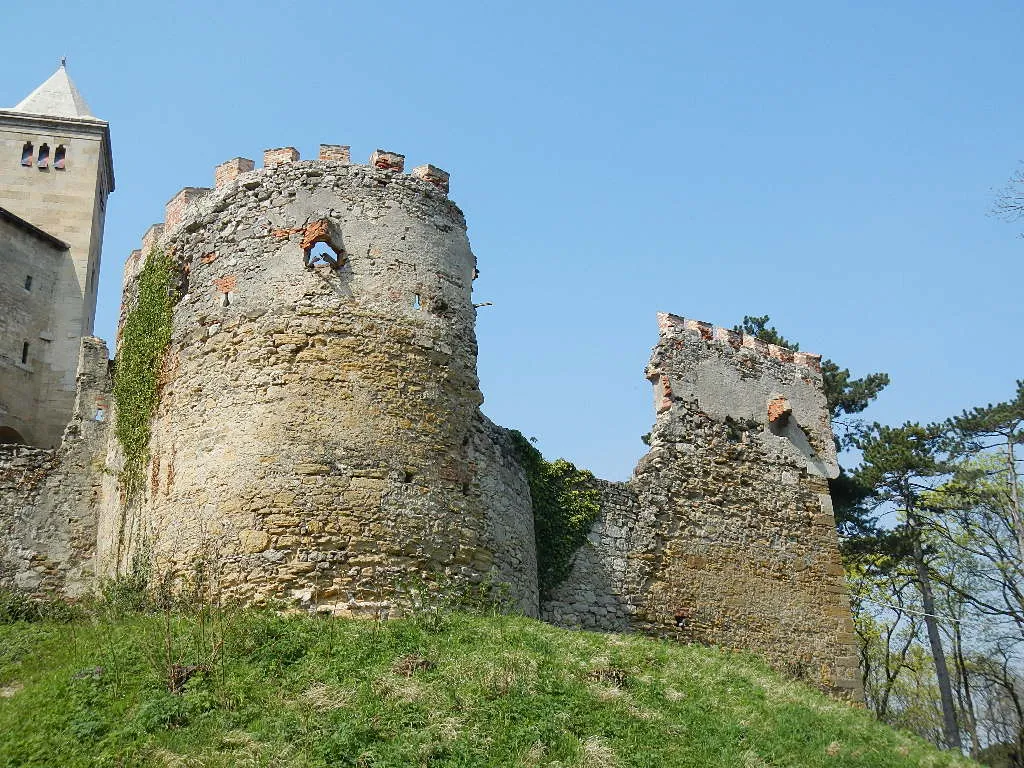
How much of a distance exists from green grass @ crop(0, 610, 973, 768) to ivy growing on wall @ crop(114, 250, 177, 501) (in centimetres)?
253

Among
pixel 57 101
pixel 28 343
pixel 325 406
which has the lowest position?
pixel 325 406

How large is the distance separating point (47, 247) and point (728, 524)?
16.1m

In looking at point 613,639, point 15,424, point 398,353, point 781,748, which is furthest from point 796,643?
point 15,424

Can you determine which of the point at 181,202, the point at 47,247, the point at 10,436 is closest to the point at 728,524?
the point at 181,202

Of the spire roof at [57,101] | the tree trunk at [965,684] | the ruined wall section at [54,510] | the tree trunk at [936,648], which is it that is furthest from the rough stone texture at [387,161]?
the tree trunk at [965,684]

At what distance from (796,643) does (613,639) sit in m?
5.98

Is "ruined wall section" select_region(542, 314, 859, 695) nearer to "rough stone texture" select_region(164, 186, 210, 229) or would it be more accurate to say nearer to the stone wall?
"rough stone texture" select_region(164, 186, 210, 229)

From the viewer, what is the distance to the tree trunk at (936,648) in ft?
73.6

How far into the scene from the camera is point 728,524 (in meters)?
17.2

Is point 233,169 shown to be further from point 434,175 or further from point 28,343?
point 28,343

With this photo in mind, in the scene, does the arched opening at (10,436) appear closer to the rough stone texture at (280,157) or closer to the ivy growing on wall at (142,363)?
the ivy growing on wall at (142,363)

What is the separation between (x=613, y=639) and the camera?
12.3 m

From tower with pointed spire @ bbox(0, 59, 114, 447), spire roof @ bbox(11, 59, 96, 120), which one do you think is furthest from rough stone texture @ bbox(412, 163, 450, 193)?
spire roof @ bbox(11, 59, 96, 120)

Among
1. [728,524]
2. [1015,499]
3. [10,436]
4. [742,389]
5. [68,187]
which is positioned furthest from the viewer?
[68,187]
